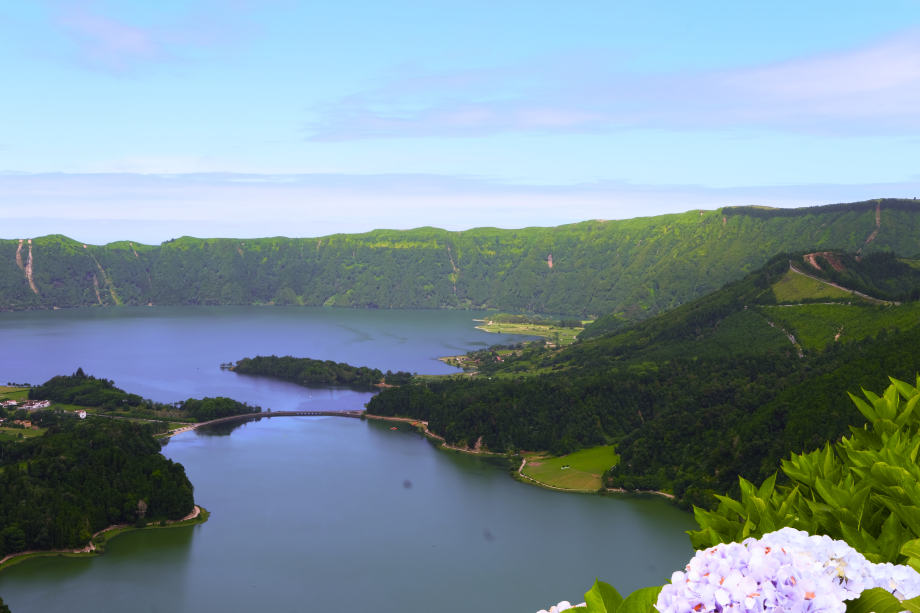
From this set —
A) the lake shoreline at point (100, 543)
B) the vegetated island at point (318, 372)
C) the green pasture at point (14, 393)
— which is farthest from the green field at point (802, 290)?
the green pasture at point (14, 393)

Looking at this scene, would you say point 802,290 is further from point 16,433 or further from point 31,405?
point 31,405

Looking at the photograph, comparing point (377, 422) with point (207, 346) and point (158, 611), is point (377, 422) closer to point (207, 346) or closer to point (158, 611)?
point (158, 611)

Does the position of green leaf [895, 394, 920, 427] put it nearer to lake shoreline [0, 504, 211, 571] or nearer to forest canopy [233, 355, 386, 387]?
lake shoreline [0, 504, 211, 571]

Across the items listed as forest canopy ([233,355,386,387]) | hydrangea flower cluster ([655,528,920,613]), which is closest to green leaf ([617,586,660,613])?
hydrangea flower cluster ([655,528,920,613])

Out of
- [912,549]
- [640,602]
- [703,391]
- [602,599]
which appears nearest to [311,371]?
[703,391]

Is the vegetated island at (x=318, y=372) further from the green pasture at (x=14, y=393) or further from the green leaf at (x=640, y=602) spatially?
the green leaf at (x=640, y=602)
